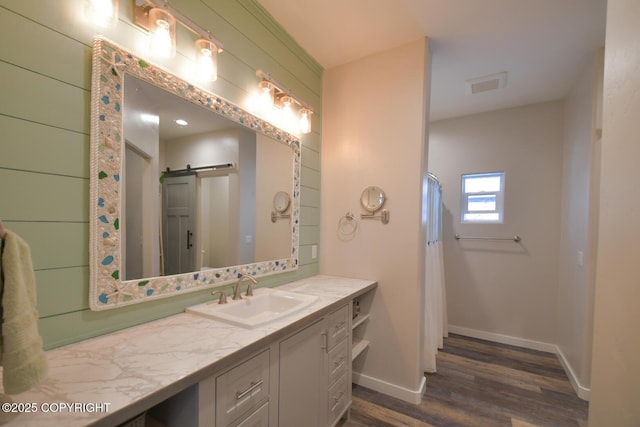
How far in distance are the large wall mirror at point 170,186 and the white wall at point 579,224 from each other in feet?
7.95

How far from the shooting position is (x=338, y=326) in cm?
169

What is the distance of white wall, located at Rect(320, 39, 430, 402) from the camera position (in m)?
2.03

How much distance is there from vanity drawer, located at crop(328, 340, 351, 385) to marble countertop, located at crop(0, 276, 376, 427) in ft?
1.68

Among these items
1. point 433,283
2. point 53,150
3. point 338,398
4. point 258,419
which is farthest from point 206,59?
point 433,283

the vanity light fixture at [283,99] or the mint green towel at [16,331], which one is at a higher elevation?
the vanity light fixture at [283,99]

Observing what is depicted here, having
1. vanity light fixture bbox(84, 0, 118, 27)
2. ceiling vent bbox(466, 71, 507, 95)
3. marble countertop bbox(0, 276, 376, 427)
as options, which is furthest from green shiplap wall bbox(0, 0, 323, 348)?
ceiling vent bbox(466, 71, 507, 95)

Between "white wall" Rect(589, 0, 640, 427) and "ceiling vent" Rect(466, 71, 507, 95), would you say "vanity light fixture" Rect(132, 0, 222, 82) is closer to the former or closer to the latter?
"white wall" Rect(589, 0, 640, 427)

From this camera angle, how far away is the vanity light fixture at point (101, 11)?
3.20 ft

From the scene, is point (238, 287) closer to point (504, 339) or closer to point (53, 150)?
point (53, 150)

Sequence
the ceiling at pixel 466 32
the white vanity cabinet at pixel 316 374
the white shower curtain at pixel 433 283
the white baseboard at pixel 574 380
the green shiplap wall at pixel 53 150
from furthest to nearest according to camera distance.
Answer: the white shower curtain at pixel 433 283
the white baseboard at pixel 574 380
the ceiling at pixel 466 32
the white vanity cabinet at pixel 316 374
the green shiplap wall at pixel 53 150

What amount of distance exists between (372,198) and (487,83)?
1.68 meters

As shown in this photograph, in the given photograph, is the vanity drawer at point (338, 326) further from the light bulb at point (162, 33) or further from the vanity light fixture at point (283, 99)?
the light bulb at point (162, 33)

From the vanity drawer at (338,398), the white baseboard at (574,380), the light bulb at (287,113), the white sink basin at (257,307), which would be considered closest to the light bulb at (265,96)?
the light bulb at (287,113)

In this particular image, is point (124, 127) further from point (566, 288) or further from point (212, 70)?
point (566, 288)
